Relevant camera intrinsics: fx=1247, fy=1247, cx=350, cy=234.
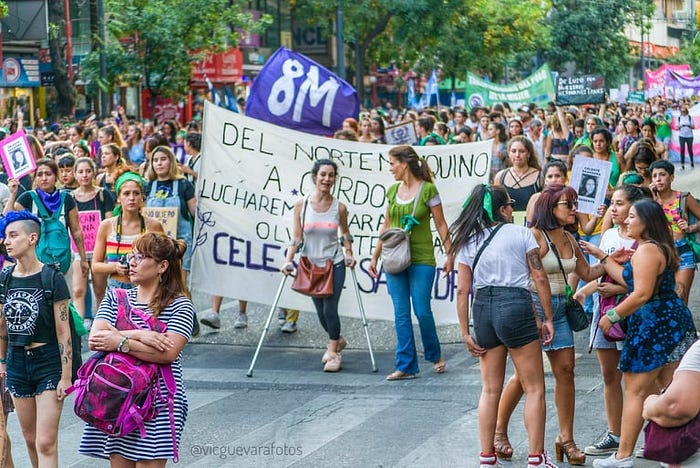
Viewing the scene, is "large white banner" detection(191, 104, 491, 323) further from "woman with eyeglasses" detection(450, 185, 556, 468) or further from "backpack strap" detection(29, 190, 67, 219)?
"woman with eyeglasses" detection(450, 185, 556, 468)

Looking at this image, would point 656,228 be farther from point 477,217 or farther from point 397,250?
point 397,250

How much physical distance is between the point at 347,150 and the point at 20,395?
500 cm

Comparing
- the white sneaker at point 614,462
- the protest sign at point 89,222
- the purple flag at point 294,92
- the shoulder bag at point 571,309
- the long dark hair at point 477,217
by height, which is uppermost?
the purple flag at point 294,92

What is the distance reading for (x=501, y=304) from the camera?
6.67 metres

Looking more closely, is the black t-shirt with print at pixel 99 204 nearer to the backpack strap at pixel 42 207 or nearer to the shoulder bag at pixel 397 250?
the backpack strap at pixel 42 207

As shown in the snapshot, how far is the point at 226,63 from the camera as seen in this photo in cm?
4194

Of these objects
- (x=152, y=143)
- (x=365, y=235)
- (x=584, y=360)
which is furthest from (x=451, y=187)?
(x=152, y=143)

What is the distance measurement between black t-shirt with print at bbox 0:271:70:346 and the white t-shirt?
2219mm

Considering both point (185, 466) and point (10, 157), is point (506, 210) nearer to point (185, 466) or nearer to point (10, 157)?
point (185, 466)

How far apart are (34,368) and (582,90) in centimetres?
1949

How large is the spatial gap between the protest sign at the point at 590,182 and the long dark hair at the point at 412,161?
44.7 inches

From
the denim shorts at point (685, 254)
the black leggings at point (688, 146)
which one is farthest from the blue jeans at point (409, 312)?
the black leggings at point (688, 146)

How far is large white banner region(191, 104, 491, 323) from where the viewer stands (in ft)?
35.3

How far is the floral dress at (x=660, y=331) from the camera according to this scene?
6.63m
